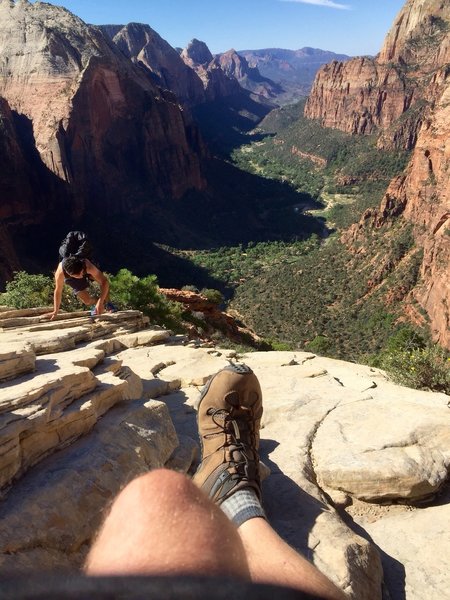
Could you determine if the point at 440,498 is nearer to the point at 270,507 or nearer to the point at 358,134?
the point at 270,507

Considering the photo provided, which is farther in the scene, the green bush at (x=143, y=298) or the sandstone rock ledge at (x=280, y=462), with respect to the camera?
the green bush at (x=143, y=298)

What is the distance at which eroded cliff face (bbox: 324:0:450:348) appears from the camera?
4238 centimetres

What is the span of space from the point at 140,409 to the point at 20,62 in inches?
2799

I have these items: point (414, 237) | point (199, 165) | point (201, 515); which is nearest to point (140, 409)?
point (201, 515)

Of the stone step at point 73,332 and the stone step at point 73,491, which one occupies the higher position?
the stone step at point 73,491

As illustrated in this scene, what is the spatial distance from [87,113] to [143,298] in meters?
52.2

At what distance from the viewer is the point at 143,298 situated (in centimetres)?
1900

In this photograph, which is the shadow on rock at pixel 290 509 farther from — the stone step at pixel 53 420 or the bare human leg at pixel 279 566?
the stone step at pixel 53 420

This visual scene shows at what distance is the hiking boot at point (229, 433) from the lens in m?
3.09

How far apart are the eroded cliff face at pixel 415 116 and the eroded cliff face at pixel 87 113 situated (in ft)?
116

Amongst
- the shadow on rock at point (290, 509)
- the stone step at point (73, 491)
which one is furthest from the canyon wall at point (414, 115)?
the stone step at point (73, 491)

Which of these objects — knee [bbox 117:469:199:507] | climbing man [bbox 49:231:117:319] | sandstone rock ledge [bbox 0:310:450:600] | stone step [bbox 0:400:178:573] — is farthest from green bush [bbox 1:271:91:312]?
knee [bbox 117:469:199:507]

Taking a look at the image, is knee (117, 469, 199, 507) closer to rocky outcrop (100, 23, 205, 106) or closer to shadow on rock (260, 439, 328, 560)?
shadow on rock (260, 439, 328, 560)

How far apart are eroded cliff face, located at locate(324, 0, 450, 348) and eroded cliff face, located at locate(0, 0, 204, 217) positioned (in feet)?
116
